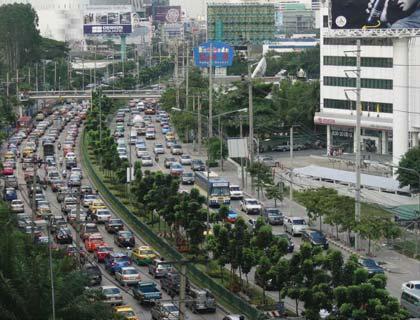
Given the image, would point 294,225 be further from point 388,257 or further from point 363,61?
point 363,61

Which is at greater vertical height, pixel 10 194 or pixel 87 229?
pixel 10 194

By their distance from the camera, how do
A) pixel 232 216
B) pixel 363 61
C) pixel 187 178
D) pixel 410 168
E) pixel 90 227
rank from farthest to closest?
1. pixel 363 61
2. pixel 187 178
3. pixel 410 168
4. pixel 232 216
5. pixel 90 227

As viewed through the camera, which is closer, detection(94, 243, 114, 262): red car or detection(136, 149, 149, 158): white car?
detection(94, 243, 114, 262): red car

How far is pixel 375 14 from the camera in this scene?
183 ft

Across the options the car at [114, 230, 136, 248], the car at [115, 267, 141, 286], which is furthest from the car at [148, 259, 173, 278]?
the car at [114, 230, 136, 248]

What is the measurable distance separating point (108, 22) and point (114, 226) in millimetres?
106413

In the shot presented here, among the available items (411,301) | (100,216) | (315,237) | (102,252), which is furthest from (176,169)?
(411,301)

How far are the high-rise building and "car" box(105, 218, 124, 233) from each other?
104673 mm

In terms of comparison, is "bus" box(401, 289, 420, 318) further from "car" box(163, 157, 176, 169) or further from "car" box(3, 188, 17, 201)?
"car" box(163, 157, 176, 169)

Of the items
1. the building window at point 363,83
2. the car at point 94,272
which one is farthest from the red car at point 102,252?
the building window at point 363,83

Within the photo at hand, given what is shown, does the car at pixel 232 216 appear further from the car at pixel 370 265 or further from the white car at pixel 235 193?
the car at pixel 370 265

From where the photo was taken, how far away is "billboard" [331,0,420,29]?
5453 cm

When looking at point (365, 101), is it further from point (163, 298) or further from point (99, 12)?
point (99, 12)

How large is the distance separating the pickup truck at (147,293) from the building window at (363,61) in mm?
31390
